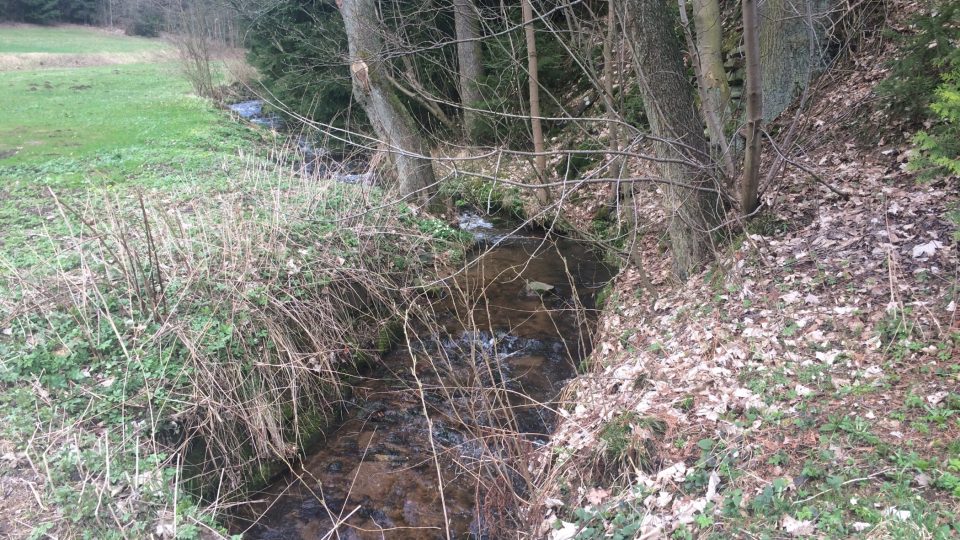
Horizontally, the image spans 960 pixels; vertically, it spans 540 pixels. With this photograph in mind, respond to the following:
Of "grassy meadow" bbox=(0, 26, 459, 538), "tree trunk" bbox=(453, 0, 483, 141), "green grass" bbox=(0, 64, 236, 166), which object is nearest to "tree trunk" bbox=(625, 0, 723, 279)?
"grassy meadow" bbox=(0, 26, 459, 538)

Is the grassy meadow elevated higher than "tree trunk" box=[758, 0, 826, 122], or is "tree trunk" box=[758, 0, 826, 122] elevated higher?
"tree trunk" box=[758, 0, 826, 122]

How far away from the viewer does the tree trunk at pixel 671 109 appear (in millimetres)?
5230

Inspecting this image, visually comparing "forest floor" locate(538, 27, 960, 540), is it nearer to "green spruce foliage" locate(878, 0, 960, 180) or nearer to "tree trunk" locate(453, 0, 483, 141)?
"green spruce foliage" locate(878, 0, 960, 180)

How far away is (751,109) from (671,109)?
1.01 m

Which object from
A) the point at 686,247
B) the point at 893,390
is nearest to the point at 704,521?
the point at 893,390

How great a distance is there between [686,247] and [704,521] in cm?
338

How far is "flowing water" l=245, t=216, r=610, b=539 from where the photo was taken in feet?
13.2

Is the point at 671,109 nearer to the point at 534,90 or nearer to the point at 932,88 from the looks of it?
the point at 932,88

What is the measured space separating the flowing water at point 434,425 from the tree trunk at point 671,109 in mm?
1492

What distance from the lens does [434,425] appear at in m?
5.00

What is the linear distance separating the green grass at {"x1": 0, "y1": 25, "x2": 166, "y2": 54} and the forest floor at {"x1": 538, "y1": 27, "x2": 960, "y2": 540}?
31.0m

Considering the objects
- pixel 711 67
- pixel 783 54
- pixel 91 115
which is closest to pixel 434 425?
pixel 711 67

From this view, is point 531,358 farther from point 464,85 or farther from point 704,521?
point 464,85

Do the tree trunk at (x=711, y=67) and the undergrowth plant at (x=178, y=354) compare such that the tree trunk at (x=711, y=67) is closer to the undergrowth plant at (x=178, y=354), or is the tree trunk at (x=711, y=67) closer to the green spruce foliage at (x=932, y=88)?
the green spruce foliage at (x=932, y=88)
